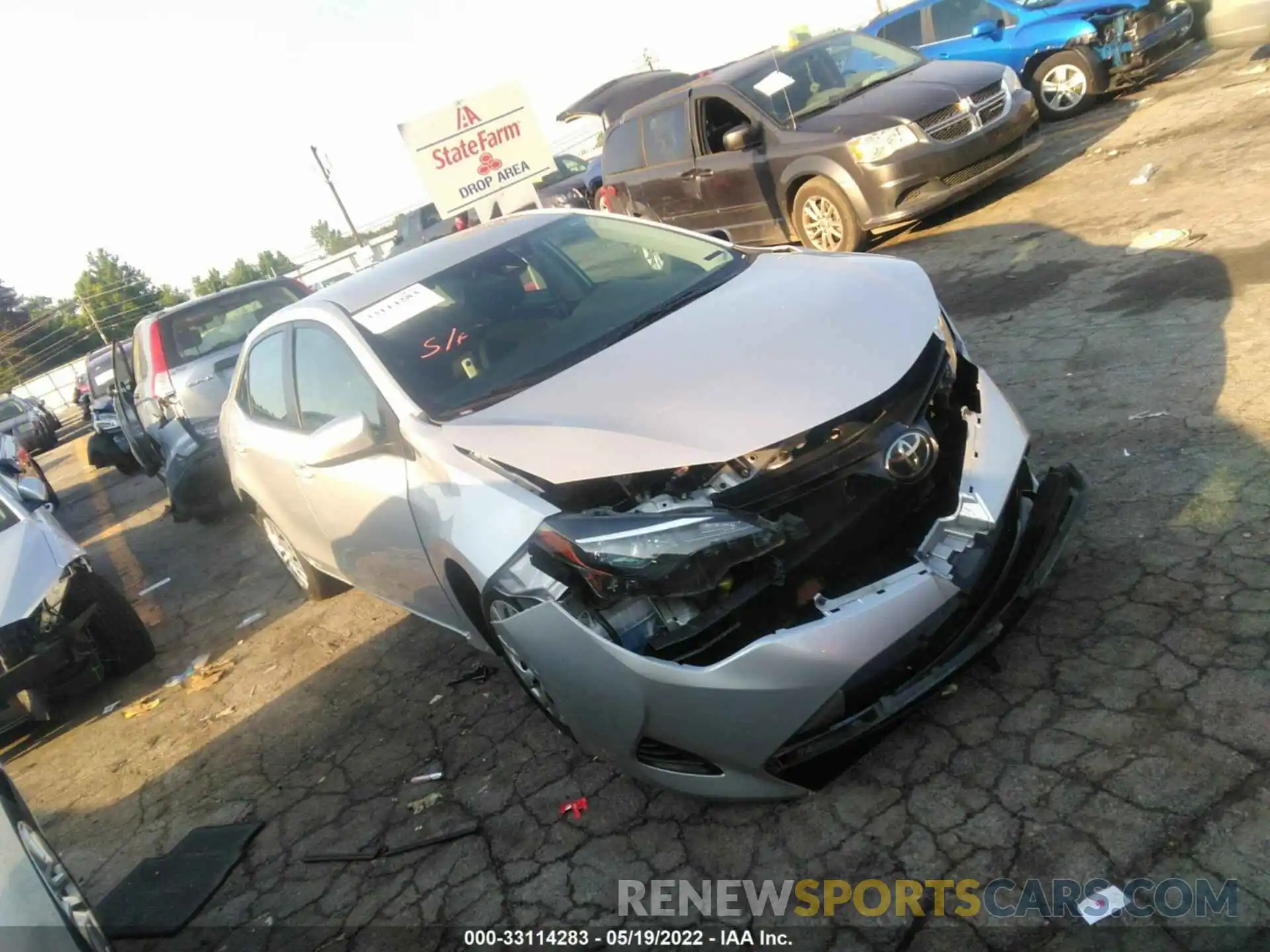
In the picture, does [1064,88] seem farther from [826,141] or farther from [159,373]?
[159,373]

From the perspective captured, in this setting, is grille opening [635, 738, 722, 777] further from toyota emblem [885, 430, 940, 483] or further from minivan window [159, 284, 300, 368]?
minivan window [159, 284, 300, 368]

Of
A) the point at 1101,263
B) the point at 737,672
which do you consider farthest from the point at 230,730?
the point at 1101,263

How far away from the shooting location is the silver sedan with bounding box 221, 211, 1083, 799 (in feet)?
8.44

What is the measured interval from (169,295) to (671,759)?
6819cm

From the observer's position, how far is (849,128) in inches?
322

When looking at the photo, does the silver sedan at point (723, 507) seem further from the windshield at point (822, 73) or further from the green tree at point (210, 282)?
the green tree at point (210, 282)

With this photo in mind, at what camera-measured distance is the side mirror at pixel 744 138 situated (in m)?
8.70

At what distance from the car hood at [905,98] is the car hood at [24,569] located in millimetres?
6673

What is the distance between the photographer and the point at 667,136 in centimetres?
985

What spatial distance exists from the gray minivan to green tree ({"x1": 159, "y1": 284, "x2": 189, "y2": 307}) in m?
55.6

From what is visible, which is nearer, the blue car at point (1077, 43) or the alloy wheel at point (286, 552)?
the alloy wheel at point (286, 552)

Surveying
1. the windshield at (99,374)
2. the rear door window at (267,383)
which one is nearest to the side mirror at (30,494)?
the rear door window at (267,383)

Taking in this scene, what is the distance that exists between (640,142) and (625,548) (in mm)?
8476

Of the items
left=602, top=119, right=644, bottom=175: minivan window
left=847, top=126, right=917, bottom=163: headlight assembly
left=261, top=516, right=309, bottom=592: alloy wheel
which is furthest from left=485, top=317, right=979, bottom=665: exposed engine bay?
left=602, top=119, right=644, bottom=175: minivan window
